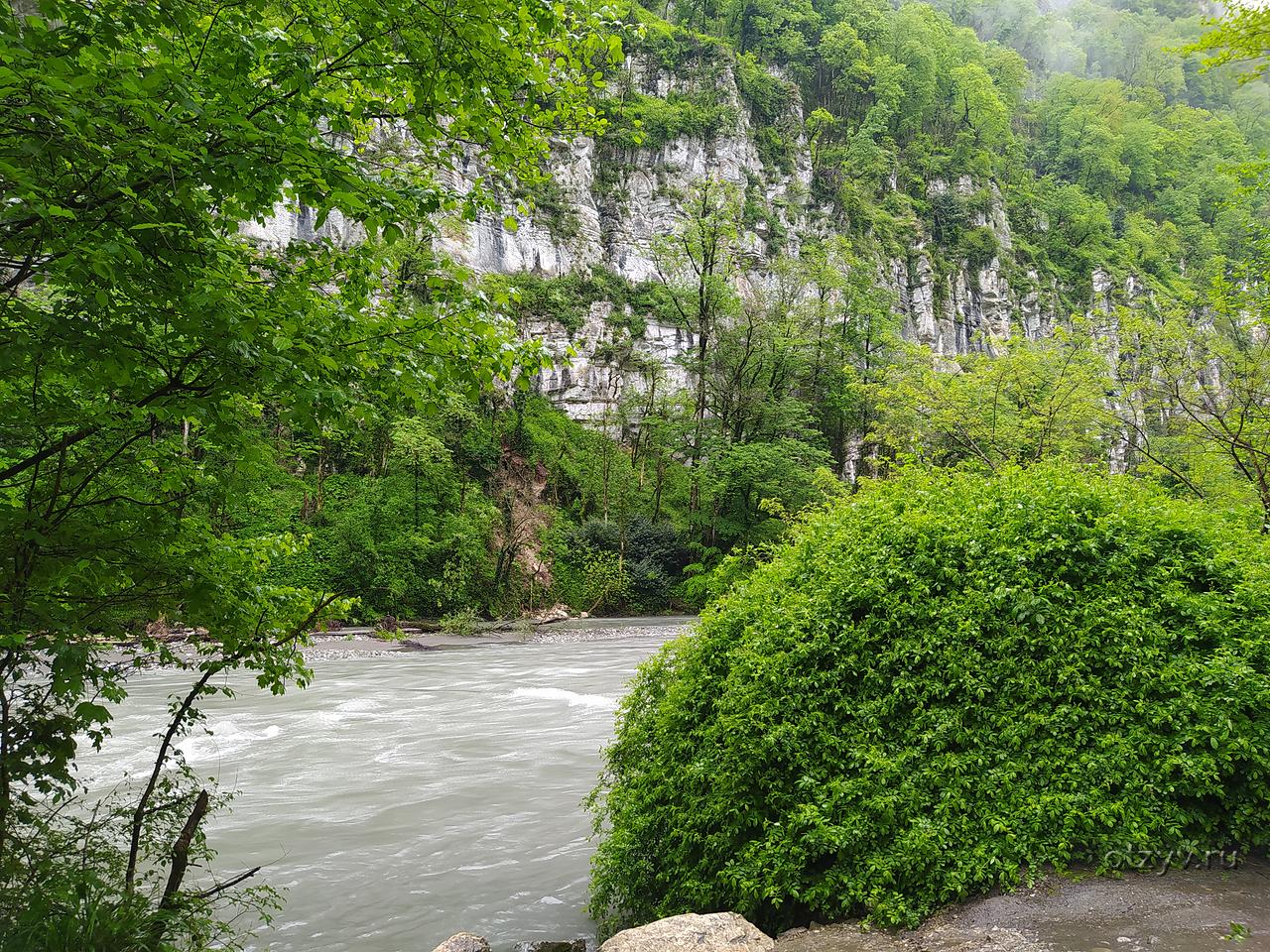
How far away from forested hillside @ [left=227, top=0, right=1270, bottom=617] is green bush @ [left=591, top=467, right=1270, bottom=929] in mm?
2507

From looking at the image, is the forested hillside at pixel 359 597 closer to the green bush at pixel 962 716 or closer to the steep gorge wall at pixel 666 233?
the green bush at pixel 962 716

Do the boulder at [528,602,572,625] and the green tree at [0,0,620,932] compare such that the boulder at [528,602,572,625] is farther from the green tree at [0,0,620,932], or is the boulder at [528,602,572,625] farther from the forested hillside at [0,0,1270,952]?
the green tree at [0,0,620,932]

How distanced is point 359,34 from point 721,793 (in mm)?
4507

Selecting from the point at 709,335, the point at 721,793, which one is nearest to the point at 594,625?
the point at 709,335

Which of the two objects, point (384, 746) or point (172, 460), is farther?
point (384, 746)

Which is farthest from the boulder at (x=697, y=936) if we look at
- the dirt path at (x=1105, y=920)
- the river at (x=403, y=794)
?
the river at (x=403, y=794)

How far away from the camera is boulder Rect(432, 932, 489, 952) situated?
447cm

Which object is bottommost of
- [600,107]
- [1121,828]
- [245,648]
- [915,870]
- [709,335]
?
[915,870]

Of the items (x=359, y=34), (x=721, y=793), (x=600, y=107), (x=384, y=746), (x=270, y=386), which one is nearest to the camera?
(x=270, y=386)

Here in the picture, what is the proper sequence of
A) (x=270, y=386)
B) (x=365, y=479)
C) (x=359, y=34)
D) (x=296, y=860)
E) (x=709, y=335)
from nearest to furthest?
(x=270, y=386)
(x=359, y=34)
(x=296, y=860)
(x=365, y=479)
(x=709, y=335)

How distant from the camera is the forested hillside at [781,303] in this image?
19797mm

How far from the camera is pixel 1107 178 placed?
84438mm

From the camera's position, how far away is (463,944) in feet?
14.8

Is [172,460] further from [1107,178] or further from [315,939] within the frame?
[1107,178]
